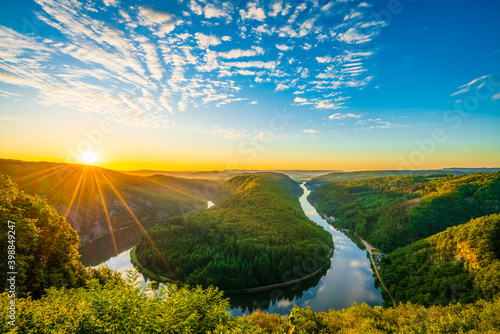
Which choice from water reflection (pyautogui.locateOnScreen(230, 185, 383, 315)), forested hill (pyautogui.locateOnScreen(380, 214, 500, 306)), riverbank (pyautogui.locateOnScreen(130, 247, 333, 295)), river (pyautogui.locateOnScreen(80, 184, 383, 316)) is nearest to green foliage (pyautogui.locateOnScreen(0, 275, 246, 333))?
river (pyautogui.locateOnScreen(80, 184, 383, 316))

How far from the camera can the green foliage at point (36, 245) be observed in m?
20.3

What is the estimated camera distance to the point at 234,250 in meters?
67.3

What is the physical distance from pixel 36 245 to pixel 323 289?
2605 inches

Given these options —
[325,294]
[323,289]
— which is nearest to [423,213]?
[323,289]

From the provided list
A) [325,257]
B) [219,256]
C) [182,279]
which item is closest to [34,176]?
[182,279]

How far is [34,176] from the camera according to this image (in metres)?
112

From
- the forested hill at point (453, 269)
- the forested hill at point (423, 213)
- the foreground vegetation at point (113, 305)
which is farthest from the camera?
the forested hill at point (423, 213)

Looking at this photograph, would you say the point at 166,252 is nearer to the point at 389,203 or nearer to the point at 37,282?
the point at 37,282

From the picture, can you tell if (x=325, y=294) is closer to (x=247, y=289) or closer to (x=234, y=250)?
(x=247, y=289)

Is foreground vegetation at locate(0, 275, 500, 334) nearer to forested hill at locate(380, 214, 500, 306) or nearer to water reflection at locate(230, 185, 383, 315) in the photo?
forested hill at locate(380, 214, 500, 306)

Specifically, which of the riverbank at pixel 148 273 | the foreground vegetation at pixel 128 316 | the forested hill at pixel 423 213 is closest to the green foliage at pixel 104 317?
the foreground vegetation at pixel 128 316

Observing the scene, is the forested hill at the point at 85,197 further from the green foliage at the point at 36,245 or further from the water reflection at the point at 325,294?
the green foliage at the point at 36,245

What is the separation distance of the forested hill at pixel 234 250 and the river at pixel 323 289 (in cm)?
355

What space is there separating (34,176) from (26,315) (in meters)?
144
